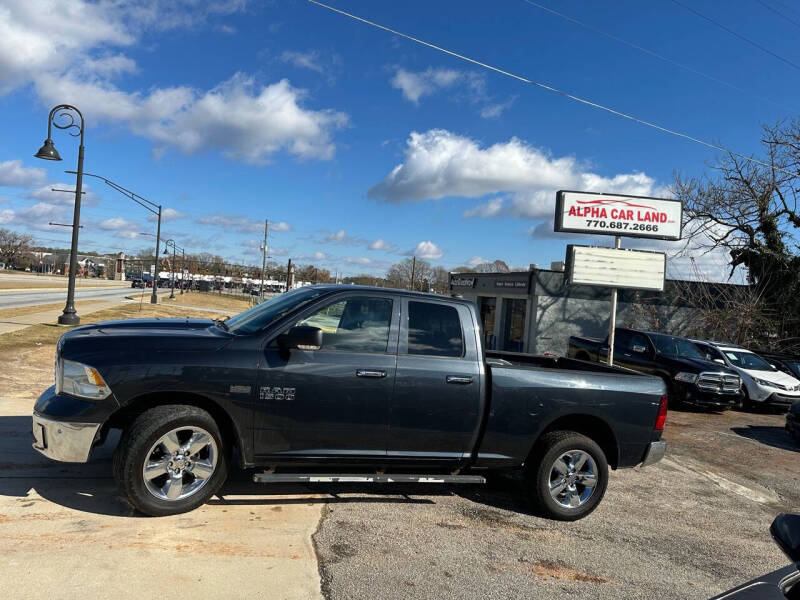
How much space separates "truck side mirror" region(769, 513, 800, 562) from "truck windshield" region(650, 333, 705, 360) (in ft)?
42.2

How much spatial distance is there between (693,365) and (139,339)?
40.4 ft

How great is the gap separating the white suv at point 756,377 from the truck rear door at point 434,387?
1189 centimetres

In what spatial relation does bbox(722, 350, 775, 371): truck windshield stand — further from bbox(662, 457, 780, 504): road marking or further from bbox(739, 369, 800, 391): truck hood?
bbox(662, 457, 780, 504): road marking

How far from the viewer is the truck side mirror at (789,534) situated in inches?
76.4

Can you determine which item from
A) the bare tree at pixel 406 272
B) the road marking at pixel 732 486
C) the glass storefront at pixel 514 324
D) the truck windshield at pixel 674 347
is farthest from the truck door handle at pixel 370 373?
the bare tree at pixel 406 272

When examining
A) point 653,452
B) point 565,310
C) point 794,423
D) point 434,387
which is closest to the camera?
point 434,387

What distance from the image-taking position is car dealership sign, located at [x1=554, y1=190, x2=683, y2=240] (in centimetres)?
1467

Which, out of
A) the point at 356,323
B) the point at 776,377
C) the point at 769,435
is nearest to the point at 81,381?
the point at 356,323

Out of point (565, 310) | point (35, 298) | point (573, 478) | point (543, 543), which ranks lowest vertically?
point (543, 543)

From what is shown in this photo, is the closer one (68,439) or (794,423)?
(68,439)

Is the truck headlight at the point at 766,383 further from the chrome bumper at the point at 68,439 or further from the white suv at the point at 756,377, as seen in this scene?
the chrome bumper at the point at 68,439

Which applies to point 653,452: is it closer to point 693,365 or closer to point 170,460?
point 170,460

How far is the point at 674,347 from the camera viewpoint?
14.2 metres

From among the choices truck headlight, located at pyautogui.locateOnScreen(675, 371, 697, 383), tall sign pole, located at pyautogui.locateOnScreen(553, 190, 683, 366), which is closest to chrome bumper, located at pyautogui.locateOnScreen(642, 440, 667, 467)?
truck headlight, located at pyautogui.locateOnScreen(675, 371, 697, 383)
